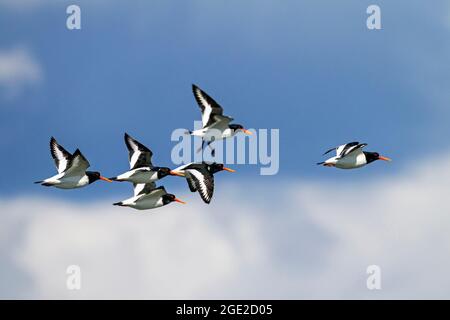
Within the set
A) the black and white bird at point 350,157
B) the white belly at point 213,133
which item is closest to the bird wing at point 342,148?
the black and white bird at point 350,157

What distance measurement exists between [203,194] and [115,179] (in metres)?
2.14

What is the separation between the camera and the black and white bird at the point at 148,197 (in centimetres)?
3083

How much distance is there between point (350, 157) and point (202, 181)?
3.73 metres

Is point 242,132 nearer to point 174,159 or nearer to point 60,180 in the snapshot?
point 174,159

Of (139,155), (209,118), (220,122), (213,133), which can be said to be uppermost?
(209,118)

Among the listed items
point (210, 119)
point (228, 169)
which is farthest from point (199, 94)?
point (228, 169)

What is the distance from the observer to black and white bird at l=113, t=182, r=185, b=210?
30.8 metres

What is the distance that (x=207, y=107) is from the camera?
98.1 ft

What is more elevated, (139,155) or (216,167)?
(139,155)

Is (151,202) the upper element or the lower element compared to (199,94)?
lower

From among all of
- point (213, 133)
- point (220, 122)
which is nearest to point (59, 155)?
point (213, 133)

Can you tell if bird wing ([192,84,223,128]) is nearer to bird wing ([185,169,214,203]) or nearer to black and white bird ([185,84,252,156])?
black and white bird ([185,84,252,156])

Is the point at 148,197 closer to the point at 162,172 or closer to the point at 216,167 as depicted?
the point at 162,172

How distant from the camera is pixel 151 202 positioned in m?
31.2
